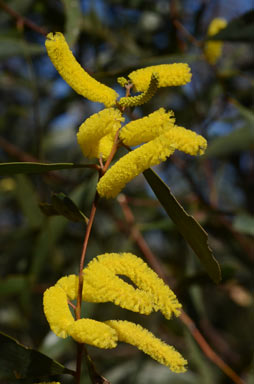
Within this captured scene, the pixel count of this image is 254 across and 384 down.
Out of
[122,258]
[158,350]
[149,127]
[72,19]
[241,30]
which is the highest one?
[72,19]

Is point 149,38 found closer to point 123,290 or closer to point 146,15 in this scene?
point 146,15

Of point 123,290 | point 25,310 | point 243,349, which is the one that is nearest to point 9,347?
point 123,290

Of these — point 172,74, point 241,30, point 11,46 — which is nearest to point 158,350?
point 172,74

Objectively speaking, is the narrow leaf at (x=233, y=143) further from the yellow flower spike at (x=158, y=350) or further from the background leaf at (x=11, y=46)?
the yellow flower spike at (x=158, y=350)

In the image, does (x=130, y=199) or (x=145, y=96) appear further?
(x=130, y=199)

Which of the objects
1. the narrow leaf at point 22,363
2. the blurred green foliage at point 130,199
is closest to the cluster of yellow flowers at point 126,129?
the narrow leaf at point 22,363

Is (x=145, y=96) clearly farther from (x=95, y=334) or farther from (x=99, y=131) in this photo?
(x=95, y=334)
